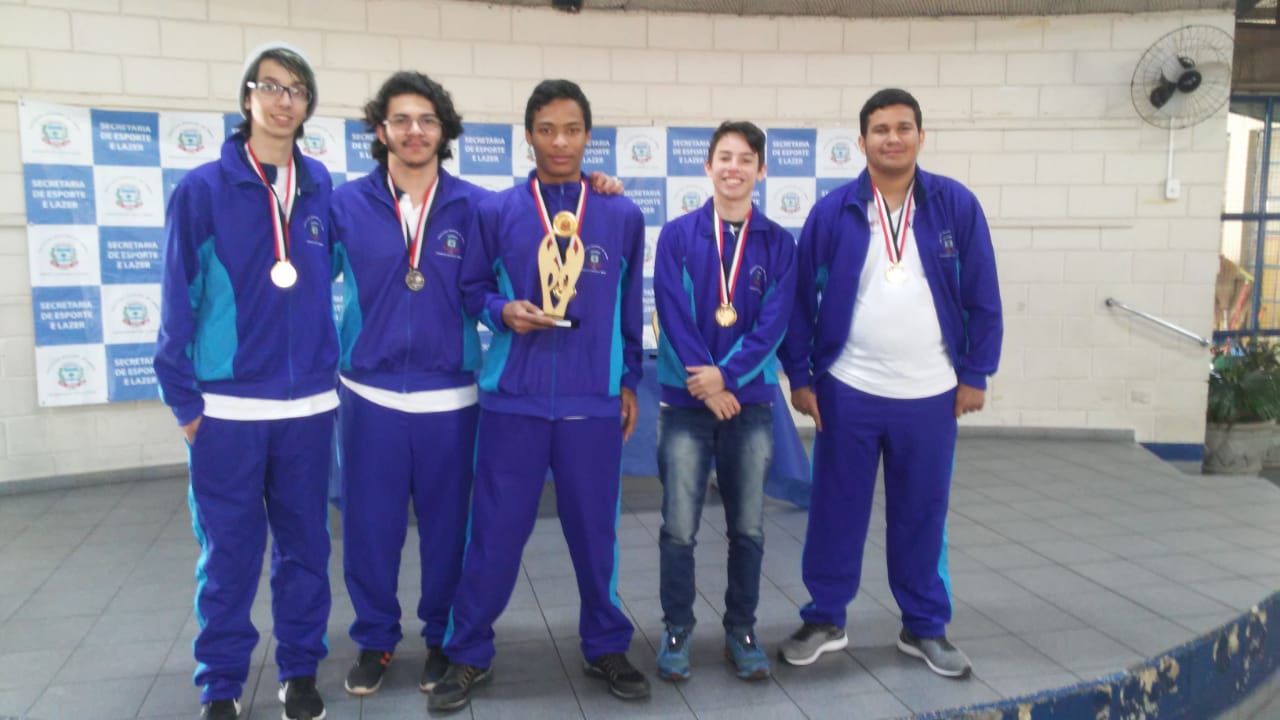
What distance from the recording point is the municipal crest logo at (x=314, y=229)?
219cm

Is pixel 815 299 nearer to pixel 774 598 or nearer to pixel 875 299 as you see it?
pixel 875 299

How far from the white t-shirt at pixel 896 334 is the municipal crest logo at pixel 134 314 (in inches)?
157

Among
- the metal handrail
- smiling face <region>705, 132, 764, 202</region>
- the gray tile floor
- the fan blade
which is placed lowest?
the gray tile floor

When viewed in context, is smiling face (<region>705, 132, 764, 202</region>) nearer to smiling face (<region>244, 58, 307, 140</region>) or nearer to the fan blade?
smiling face (<region>244, 58, 307, 140</region>)

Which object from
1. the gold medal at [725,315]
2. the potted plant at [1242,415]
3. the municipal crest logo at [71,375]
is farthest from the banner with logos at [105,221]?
the potted plant at [1242,415]

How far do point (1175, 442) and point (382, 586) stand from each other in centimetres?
529

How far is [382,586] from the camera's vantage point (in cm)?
238

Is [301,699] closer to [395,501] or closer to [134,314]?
[395,501]

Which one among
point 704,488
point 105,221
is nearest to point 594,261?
point 704,488

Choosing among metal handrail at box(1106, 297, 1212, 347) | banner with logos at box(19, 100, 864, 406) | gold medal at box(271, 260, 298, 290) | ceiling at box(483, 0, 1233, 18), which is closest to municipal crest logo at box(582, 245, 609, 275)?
gold medal at box(271, 260, 298, 290)

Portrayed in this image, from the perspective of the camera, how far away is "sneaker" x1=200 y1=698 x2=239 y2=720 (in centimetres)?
216

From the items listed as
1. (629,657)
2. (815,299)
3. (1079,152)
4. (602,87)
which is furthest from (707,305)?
(1079,152)

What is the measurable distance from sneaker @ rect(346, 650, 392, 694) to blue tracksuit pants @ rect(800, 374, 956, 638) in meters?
1.26

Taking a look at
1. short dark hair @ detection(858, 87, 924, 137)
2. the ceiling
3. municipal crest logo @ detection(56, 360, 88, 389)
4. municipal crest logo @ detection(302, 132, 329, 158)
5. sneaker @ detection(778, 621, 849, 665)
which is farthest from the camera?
the ceiling
